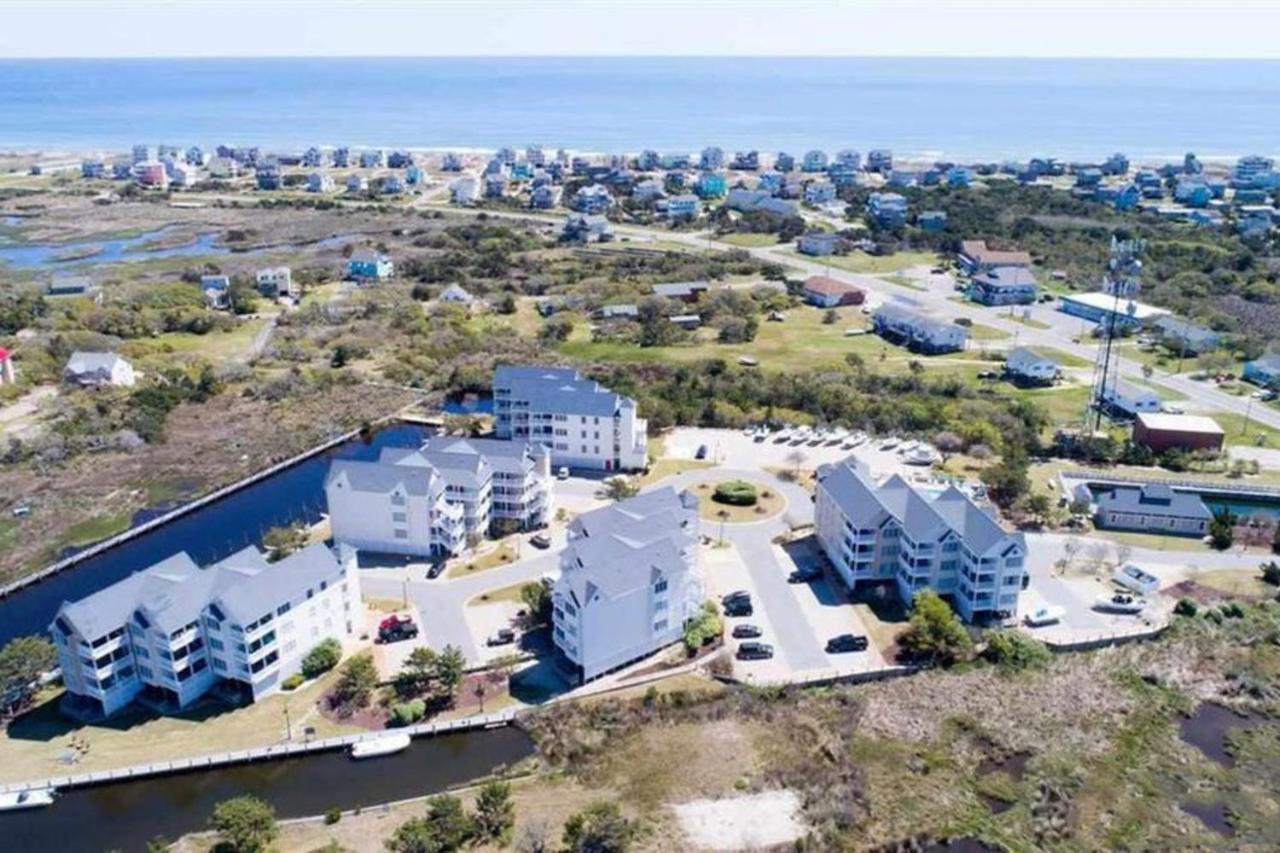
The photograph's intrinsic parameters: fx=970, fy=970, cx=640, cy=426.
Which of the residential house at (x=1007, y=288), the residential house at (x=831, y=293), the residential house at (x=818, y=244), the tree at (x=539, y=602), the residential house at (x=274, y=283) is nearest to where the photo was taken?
the tree at (x=539, y=602)

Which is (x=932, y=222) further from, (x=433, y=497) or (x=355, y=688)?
(x=355, y=688)

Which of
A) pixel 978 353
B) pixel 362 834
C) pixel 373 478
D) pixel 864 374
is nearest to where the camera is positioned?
pixel 362 834

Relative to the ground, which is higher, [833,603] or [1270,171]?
[1270,171]

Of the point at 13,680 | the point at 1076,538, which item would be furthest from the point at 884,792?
the point at 13,680

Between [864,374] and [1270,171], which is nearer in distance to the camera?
[864,374]

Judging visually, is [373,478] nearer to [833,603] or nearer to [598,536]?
[598,536]

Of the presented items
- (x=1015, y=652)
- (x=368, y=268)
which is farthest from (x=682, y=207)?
(x=1015, y=652)

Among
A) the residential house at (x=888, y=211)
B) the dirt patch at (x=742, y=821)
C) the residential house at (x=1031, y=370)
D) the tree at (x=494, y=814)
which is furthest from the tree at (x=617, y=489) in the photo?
the residential house at (x=888, y=211)

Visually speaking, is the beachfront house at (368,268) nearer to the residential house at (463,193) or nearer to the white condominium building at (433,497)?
the residential house at (463,193)
